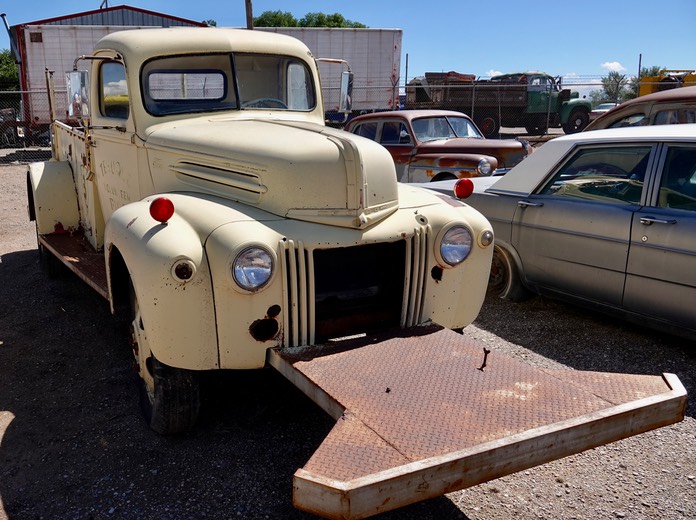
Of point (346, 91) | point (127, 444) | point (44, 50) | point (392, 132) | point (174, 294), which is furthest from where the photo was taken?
point (44, 50)

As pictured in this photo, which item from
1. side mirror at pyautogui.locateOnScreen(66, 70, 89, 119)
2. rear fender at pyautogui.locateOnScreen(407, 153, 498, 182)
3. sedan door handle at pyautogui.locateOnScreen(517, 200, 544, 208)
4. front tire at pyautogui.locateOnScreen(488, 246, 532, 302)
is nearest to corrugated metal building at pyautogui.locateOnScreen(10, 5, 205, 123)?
rear fender at pyautogui.locateOnScreen(407, 153, 498, 182)

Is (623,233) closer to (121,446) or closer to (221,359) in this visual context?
(221,359)

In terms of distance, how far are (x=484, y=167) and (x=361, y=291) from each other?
5.84 m

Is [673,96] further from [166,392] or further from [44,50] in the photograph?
[44,50]

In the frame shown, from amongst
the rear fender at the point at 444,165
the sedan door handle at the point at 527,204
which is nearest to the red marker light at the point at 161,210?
the sedan door handle at the point at 527,204

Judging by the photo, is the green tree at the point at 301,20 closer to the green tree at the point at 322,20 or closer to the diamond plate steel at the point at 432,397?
the green tree at the point at 322,20

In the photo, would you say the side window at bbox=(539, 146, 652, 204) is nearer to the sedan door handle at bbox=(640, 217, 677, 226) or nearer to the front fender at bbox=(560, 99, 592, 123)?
the sedan door handle at bbox=(640, 217, 677, 226)

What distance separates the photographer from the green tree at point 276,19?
50781 millimetres

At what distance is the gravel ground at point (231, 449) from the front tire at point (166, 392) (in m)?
0.13

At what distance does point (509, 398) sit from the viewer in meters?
2.79

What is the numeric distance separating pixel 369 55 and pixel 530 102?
5.54 metres

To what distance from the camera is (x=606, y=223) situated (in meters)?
4.73

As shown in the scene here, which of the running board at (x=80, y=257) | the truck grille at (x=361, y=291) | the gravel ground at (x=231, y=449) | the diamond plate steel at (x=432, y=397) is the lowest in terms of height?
the gravel ground at (x=231, y=449)

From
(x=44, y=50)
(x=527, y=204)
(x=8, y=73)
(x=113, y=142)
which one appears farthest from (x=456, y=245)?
(x=8, y=73)
